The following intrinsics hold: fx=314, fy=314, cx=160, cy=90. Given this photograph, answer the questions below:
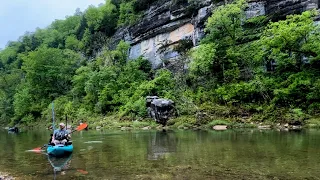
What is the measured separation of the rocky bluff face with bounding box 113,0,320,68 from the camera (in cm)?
3306

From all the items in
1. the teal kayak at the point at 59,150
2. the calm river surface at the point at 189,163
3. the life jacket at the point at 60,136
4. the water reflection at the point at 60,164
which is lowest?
the water reflection at the point at 60,164

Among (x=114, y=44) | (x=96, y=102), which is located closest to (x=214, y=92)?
(x=96, y=102)

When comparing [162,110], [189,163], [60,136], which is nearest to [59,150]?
[60,136]

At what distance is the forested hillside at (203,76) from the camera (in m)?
26.8

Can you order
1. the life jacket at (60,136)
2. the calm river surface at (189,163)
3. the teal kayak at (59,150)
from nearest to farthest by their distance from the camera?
the calm river surface at (189,163), the teal kayak at (59,150), the life jacket at (60,136)

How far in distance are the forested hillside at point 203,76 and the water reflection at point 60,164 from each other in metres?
15.9

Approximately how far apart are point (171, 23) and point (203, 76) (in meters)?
11.6

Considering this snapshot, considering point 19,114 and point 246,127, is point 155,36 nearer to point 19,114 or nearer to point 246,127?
point 246,127

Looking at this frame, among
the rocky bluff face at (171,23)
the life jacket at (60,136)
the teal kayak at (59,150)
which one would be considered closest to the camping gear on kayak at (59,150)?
the teal kayak at (59,150)

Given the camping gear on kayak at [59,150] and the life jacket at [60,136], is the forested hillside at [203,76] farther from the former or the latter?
the camping gear on kayak at [59,150]

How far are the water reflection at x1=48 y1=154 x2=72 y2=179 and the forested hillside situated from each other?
1590 centimetres

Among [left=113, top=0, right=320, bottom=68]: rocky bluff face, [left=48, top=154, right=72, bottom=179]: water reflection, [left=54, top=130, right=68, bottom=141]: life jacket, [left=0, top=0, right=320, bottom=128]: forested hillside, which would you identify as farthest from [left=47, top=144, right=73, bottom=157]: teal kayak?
[left=113, top=0, right=320, bottom=68]: rocky bluff face

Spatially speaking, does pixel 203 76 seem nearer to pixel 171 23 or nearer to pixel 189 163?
pixel 171 23

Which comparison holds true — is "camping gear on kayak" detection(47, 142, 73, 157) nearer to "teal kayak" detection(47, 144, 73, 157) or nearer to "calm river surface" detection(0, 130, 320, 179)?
"teal kayak" detection(47, 144, 73, 157)
